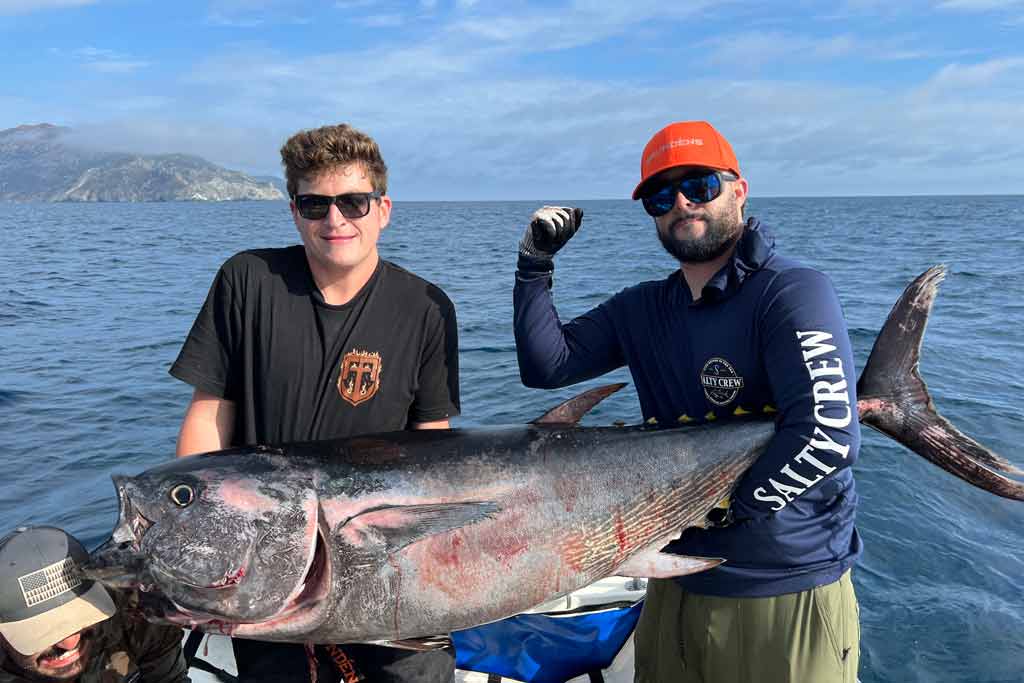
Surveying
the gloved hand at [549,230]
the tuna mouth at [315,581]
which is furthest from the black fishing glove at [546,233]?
the tuna mouth at [315,581]

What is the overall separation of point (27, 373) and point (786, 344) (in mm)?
12657

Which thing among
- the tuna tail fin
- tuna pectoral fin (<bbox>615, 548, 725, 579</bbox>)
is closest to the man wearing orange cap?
tuna pectoral fin (<bbox>615, 548, 725, 579</bbox>)

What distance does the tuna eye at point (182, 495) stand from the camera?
2340 millimetres

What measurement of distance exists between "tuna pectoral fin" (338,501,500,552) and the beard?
4.25 ft

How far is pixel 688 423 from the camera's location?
9.62 feet

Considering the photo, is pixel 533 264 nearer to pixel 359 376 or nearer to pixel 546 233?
pixel 546 233

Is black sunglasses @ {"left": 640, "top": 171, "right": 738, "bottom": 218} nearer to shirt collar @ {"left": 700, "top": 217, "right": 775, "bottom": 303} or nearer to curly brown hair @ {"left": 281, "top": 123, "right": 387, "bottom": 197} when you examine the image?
shirt collar @ {"left": 700, "top": 217, "right": 775, "bottom": 303}

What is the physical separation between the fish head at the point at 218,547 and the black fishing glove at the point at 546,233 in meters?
1.39

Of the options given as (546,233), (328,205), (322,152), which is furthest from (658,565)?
(322,152)

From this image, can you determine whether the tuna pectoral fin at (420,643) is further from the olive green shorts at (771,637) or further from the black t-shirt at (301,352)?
the olive green shorts at (771,637)

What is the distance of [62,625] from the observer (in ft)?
8.63

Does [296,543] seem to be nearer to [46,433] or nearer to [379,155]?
[379,155]

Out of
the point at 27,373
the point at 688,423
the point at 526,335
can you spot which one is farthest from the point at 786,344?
the point at 27,373

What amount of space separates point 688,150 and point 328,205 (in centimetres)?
145
